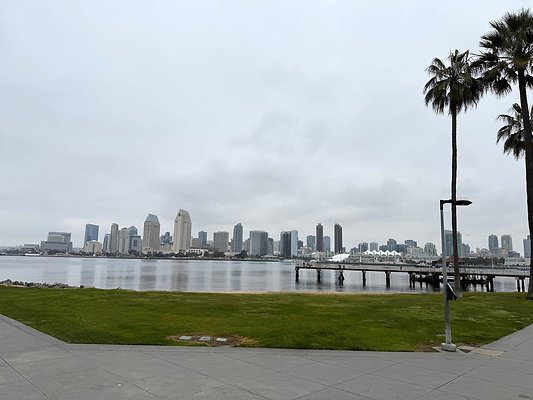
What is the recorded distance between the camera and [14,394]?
20.9ft

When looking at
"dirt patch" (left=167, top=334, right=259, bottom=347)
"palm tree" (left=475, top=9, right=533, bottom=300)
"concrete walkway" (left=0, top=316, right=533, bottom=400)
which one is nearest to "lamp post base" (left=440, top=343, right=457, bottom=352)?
"concrete walkway" (left=0, top=316, right=533, bottom=400)

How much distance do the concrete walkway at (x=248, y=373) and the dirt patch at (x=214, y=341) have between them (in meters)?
0.80

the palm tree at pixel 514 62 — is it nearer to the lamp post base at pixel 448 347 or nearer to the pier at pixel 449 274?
the lamp post base at pixel 448 347

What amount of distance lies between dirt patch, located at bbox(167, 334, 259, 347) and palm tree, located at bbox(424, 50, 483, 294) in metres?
23.1

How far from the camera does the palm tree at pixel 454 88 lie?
30.0 m

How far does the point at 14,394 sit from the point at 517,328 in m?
15.9

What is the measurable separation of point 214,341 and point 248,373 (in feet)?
11.4

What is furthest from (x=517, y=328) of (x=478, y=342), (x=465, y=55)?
(x=465, y=55)

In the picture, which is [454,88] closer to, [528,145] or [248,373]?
[528,145]

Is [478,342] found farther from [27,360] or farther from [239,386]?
[27,360]

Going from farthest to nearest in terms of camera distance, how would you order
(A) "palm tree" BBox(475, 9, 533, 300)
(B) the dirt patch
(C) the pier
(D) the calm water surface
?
(C) the pier, (D) the calm water surface, (A) "palm tree" BBox(475, 9, 533, 300), (B) the dirt patch

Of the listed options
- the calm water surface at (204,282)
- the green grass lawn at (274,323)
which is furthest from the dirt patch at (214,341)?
the calm water surface at (204,282)

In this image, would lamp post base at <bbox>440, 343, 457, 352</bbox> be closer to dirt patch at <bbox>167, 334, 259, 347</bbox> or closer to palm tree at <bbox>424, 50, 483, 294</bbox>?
dirt patch at <bbox>167, 334, 259, 347</bbox>

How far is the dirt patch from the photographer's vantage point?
10711 millimetres
